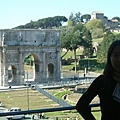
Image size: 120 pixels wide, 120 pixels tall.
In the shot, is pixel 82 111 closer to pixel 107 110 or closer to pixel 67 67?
pixel 107 110

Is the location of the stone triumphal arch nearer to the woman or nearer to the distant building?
the woman

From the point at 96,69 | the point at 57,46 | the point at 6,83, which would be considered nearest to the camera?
the point at 6,83

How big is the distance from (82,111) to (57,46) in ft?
156

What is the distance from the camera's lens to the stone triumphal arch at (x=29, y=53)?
4775 cm

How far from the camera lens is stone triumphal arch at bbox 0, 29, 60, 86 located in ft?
157

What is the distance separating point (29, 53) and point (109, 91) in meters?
46.1

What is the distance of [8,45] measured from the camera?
47.7 meters

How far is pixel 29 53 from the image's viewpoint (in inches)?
1934

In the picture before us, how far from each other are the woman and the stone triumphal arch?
44081 millimetres

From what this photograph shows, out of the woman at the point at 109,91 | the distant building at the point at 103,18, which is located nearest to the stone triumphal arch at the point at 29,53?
the woman at the point at 109,91

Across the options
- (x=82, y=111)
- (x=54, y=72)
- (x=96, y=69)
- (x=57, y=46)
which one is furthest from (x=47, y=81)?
(x=82, y=111)

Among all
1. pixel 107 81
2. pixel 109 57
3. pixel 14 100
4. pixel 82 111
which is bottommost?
pixel 14 100

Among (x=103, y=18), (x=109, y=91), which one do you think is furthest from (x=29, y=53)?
(x=103, y=18)

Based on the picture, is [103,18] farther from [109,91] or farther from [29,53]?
[109,91]
